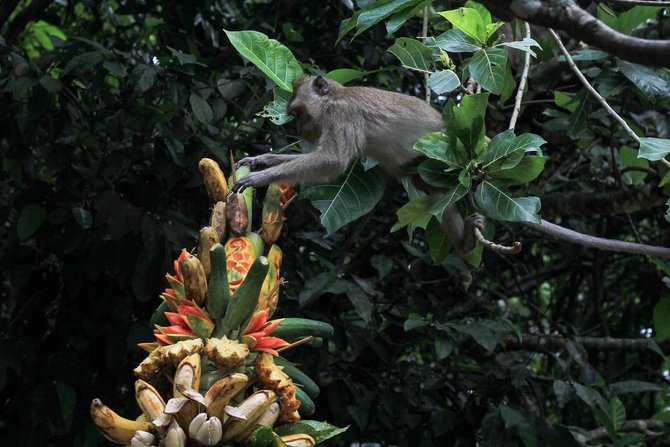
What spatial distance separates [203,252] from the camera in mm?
2145

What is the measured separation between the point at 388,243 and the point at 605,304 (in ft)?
7.72

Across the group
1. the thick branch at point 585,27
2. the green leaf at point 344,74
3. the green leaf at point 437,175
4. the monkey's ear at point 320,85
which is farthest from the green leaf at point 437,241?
the thick branch at point 585,27

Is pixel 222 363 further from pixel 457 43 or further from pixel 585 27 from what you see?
pixel 457 43

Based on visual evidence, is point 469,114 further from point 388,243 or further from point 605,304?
point 605,304

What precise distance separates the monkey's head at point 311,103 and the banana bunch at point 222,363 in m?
1.50

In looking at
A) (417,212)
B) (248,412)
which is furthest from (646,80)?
(248,412)

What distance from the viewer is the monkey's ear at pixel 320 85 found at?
3754mm

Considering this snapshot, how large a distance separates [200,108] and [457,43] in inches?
58.4

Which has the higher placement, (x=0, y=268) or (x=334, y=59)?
(x=334, y=59)

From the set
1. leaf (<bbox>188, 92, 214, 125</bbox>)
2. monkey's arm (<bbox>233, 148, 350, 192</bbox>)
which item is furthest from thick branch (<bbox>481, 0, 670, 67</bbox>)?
leaf (<bbox>188, 92, 214, 125</bbox>)

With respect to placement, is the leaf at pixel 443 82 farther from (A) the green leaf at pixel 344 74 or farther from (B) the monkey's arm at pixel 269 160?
(B) the monkey's arm at pixel 269 160

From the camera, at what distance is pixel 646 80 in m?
3.10

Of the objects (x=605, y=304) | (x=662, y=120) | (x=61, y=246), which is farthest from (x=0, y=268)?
(x=605, y=304)

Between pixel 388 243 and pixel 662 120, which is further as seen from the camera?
pixel 388 243
